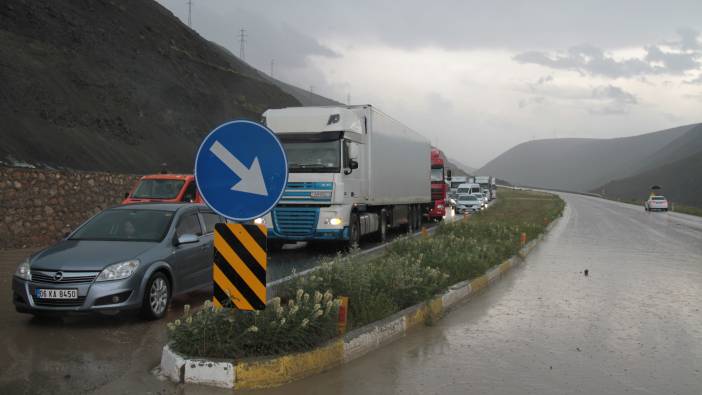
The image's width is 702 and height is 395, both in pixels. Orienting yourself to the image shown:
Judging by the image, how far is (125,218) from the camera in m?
9.03

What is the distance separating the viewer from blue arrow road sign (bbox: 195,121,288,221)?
551 centimetres

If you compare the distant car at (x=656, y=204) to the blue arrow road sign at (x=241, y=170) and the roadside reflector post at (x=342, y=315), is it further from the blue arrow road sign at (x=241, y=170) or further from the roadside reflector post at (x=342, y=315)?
the blue arrow road sign at (x=241, y=170)

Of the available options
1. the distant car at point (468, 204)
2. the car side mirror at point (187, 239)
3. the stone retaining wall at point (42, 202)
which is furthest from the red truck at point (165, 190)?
the distant car at point (468, 204)

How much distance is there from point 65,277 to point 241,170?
3173 mm

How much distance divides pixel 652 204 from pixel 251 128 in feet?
172

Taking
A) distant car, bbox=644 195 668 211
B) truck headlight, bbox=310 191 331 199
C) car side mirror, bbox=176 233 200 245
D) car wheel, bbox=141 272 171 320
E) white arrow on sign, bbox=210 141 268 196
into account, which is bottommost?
distant car, bbox=644 195 668 211

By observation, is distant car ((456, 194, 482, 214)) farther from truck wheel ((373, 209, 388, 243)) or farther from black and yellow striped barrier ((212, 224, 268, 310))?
black and yellow striped barrier ((212, 224, 268, 310))

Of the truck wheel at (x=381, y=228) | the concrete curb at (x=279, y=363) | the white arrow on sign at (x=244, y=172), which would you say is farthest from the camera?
the truck wheel at (x=381, y=228)

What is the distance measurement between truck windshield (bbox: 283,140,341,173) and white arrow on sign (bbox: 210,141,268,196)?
33.4ft

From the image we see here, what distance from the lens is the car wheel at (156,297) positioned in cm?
788

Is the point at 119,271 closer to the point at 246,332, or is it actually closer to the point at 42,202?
the point at 246,332

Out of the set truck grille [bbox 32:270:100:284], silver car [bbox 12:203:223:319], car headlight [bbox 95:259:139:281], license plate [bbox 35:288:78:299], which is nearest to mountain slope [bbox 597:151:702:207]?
silver car [bbox 12:203:223:319]

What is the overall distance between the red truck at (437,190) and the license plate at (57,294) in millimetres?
25555

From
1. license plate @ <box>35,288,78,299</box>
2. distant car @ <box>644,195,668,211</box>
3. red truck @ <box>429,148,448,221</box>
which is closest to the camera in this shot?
license plate @ <box>35,288,78,299</box>
